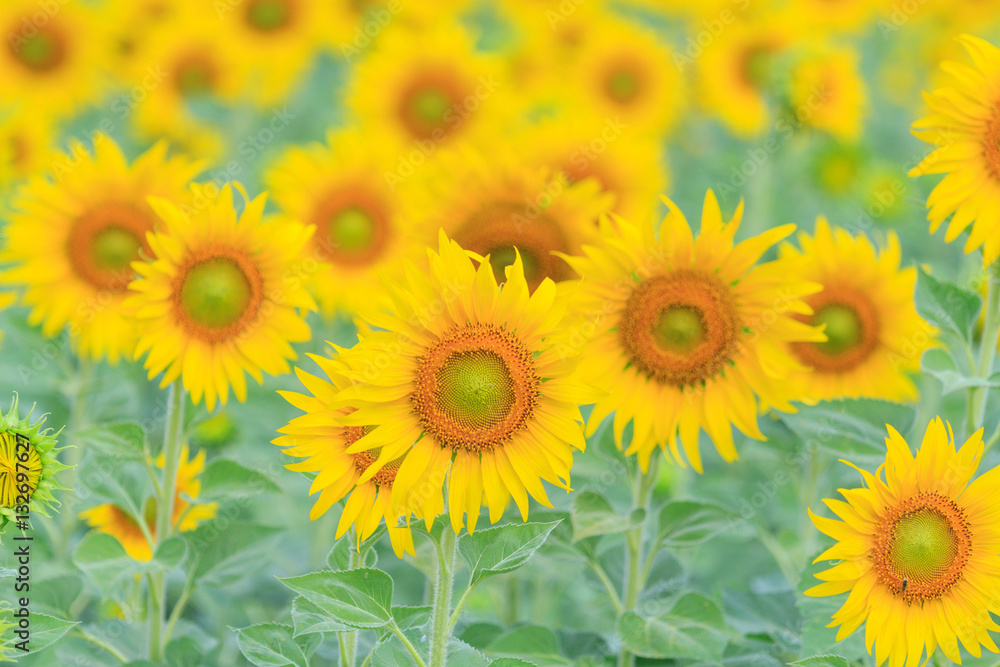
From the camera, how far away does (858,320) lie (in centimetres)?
243

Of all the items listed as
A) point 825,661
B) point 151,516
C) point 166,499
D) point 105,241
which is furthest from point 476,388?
point 105,241

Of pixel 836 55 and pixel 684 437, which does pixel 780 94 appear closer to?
pixel 836 55

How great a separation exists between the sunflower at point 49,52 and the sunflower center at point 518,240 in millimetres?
2511

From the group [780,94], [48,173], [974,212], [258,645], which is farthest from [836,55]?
[258,645]

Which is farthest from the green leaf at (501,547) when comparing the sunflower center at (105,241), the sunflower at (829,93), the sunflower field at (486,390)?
the sunflower at (829,93)

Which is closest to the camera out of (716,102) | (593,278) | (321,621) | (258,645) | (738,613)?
(321,621)

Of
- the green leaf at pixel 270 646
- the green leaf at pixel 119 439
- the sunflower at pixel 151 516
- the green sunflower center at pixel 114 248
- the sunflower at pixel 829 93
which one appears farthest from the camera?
the sunflower at pixel 829 93

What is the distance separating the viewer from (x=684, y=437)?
1928 millimetres

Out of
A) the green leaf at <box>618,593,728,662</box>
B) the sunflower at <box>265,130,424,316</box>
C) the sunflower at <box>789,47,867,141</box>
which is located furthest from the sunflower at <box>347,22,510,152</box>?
the green leaf at <box>618,593,728,662</box>

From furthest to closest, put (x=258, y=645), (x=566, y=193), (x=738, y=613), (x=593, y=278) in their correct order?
(x=566, y=193) < (x=738, y=613) < (x=593, y=278) < (x=258, y=645)

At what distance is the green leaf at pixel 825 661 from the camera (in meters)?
1.63

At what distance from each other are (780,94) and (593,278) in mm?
1979

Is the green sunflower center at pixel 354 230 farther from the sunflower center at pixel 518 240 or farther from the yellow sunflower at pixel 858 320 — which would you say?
the yellow sunflower at pixel 858 320

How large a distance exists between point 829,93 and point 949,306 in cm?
202
